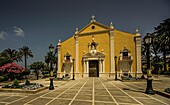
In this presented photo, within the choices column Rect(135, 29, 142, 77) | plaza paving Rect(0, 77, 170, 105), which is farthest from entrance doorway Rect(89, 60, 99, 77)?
plaza paving Rect(0, 77, 170, 105)

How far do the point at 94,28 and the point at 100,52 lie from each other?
4943 millimetres

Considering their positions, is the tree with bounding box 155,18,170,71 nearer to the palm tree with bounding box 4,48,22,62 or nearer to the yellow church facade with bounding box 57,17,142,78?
the yellow church facade with bounding box 57,17,142,78

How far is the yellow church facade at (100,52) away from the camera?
21.1 meters

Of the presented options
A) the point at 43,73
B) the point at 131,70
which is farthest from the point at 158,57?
the point at 43,73

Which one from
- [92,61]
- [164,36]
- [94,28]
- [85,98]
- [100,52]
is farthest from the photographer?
[164,36]

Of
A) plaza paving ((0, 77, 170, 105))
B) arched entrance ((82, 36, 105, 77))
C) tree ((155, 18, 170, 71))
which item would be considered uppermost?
tree ((155, 18, 170, 71))

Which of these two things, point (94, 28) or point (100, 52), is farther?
point (94, 28)

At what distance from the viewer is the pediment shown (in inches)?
925

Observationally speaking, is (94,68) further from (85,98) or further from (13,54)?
(13,54)

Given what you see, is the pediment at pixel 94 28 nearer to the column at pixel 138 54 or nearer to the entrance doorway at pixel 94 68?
the column at pixel 138 54

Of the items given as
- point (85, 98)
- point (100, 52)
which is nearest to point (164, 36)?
point (100, 52)

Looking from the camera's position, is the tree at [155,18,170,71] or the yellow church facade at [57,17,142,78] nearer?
the yellow church facade at [57,17,142,78]

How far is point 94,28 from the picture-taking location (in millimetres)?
24188

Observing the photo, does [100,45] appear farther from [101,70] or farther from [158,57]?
[158,57]
